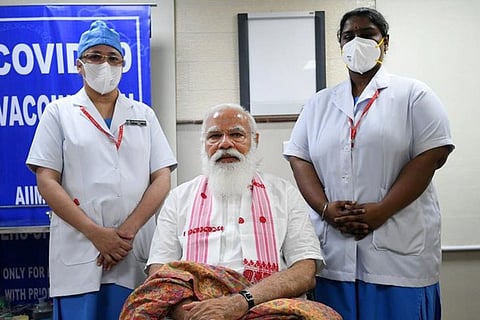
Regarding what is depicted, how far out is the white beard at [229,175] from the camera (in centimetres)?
218

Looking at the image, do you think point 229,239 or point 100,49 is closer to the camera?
point 229,239

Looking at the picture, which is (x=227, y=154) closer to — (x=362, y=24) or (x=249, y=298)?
(x=249, y=298)

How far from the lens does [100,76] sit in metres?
2.35

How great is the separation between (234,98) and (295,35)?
20.6 inches

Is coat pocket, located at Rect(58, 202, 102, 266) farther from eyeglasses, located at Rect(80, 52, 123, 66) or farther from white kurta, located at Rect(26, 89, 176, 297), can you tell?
eyeglasses, located at Rect(80, 52, 123, 66)

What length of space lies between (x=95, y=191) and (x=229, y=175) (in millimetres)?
573

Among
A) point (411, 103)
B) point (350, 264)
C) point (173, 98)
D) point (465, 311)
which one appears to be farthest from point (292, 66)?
point (465, 311)

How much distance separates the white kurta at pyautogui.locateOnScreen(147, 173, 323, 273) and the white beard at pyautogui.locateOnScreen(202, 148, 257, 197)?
36mm

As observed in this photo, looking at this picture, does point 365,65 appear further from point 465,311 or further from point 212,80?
point 465,311

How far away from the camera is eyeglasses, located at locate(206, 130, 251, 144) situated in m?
2.22

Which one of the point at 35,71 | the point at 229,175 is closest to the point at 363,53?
the point at 229,175

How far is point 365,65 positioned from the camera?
7.25 ft

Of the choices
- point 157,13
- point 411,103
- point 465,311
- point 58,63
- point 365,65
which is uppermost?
point 157,13

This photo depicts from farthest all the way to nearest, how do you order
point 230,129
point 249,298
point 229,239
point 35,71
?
point 35,71
point 230,129
point 229,239
point 249,298
